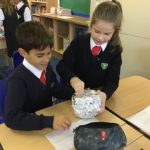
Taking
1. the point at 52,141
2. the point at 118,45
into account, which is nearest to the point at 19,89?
the point at 52,141

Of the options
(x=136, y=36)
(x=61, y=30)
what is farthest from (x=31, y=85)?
(x=61, y=30)

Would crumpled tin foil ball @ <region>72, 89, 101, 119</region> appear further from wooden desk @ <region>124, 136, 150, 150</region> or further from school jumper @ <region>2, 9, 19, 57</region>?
school jumper @ <region>2, 9, 19, 57</region>

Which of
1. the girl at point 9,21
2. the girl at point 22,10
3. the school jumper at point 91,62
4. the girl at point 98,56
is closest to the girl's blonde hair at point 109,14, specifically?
the girl at point 98,56

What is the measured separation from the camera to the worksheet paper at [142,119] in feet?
3.34

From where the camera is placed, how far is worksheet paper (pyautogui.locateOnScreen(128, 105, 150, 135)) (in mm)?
1017

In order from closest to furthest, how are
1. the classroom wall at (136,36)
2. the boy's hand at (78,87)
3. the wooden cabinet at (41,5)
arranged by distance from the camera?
the boy's hand at (78,87), the classroom wall at (136,36), the wooden cabinet at (41,5)

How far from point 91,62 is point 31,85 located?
47 centimetres

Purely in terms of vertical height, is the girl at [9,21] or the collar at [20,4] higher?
the collar at [20,4]

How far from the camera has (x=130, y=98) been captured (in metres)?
1.26

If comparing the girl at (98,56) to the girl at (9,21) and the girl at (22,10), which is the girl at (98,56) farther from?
the girl at (22,10)

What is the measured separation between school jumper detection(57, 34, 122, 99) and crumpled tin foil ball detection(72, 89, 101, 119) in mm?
335

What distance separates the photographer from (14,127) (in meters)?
0.92

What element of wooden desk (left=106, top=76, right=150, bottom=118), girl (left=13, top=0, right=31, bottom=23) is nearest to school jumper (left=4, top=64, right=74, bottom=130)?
wooden desk (left=106, top=76, right=150, bottom=118)

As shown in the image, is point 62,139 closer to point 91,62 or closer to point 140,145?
point 140,145
